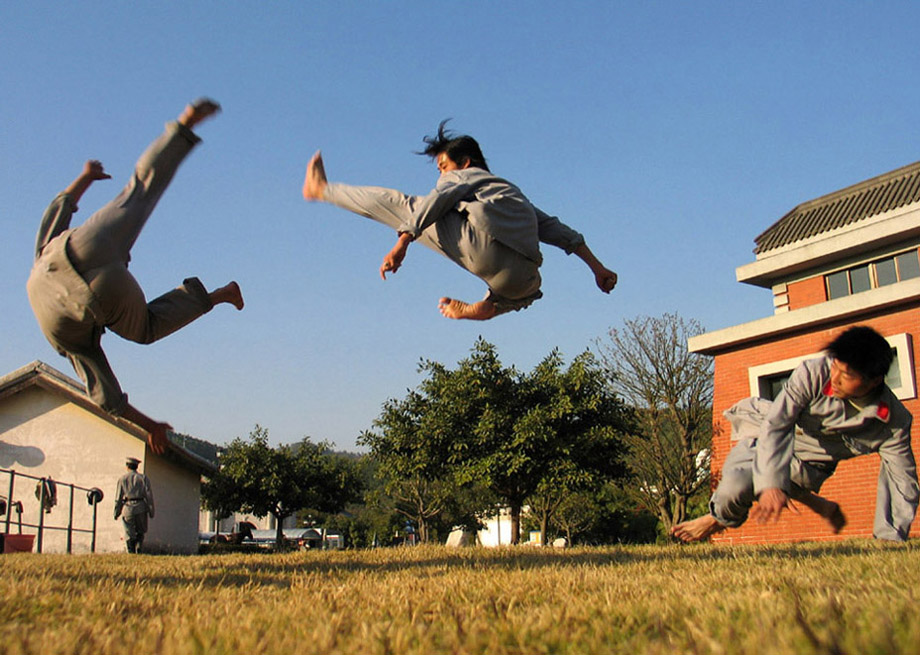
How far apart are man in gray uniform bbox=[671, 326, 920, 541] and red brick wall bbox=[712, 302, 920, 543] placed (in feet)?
33.4

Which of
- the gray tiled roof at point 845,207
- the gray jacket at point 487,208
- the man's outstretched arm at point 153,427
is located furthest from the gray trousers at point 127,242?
the gray tiled roof at point 845,207

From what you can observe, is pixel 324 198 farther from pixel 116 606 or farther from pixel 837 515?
pixel 837 515

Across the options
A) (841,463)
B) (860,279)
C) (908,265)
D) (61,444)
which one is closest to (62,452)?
(61,444)

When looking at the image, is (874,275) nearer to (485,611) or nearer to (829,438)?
(829,438)

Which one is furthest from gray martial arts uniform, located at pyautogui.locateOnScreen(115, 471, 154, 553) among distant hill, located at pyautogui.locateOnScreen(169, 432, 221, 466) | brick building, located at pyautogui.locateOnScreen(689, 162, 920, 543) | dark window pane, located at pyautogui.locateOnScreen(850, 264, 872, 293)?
distant hill, located at pyautogui.locateOnScreen(169, 432, 221, 466)

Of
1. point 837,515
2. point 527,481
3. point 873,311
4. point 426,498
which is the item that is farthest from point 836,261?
point 426,498

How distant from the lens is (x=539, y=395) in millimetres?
21578

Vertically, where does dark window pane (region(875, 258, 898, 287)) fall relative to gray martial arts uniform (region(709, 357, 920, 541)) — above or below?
above

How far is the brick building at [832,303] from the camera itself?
16.6m

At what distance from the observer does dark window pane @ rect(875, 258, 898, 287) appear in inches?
739

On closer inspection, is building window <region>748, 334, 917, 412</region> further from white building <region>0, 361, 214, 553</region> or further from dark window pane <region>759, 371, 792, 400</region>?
white building <region>0, 361, 214, 553</region>

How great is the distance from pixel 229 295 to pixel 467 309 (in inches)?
67.5

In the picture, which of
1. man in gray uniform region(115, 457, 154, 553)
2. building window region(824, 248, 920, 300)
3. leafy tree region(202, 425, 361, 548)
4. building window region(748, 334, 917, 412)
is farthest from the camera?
leafy tree region(202, 425, 361, 548)

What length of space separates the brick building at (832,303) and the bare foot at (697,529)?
12684 millimetres
